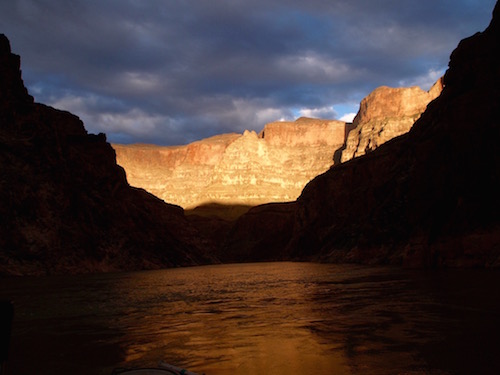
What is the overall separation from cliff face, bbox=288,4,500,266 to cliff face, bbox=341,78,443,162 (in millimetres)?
114004

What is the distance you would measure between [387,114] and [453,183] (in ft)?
539

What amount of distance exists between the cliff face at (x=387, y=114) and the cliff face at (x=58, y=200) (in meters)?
115

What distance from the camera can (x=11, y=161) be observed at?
4322cm

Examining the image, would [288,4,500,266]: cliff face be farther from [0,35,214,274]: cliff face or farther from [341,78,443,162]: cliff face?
[341,78,443,162]: cliff face

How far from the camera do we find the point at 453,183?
33.3 metres

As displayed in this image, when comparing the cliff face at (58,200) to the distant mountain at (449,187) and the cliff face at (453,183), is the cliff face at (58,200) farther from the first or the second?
the cliff face at (453,183)

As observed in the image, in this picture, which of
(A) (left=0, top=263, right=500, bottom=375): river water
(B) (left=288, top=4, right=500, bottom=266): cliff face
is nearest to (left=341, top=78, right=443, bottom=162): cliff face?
(B) (left=288, top=4, right=500, bottom=266): cliff face

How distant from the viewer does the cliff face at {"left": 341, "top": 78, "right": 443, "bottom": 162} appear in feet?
526

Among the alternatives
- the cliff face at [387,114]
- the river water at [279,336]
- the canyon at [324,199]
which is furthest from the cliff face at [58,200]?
the cliff face at [387,114]

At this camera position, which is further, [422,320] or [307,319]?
[307,319]

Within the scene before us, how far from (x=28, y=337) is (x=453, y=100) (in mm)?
35592

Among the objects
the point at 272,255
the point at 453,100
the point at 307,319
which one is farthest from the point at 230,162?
the point at 307,319

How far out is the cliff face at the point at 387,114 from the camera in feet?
526

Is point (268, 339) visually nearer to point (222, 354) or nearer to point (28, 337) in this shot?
point (222, 354)
